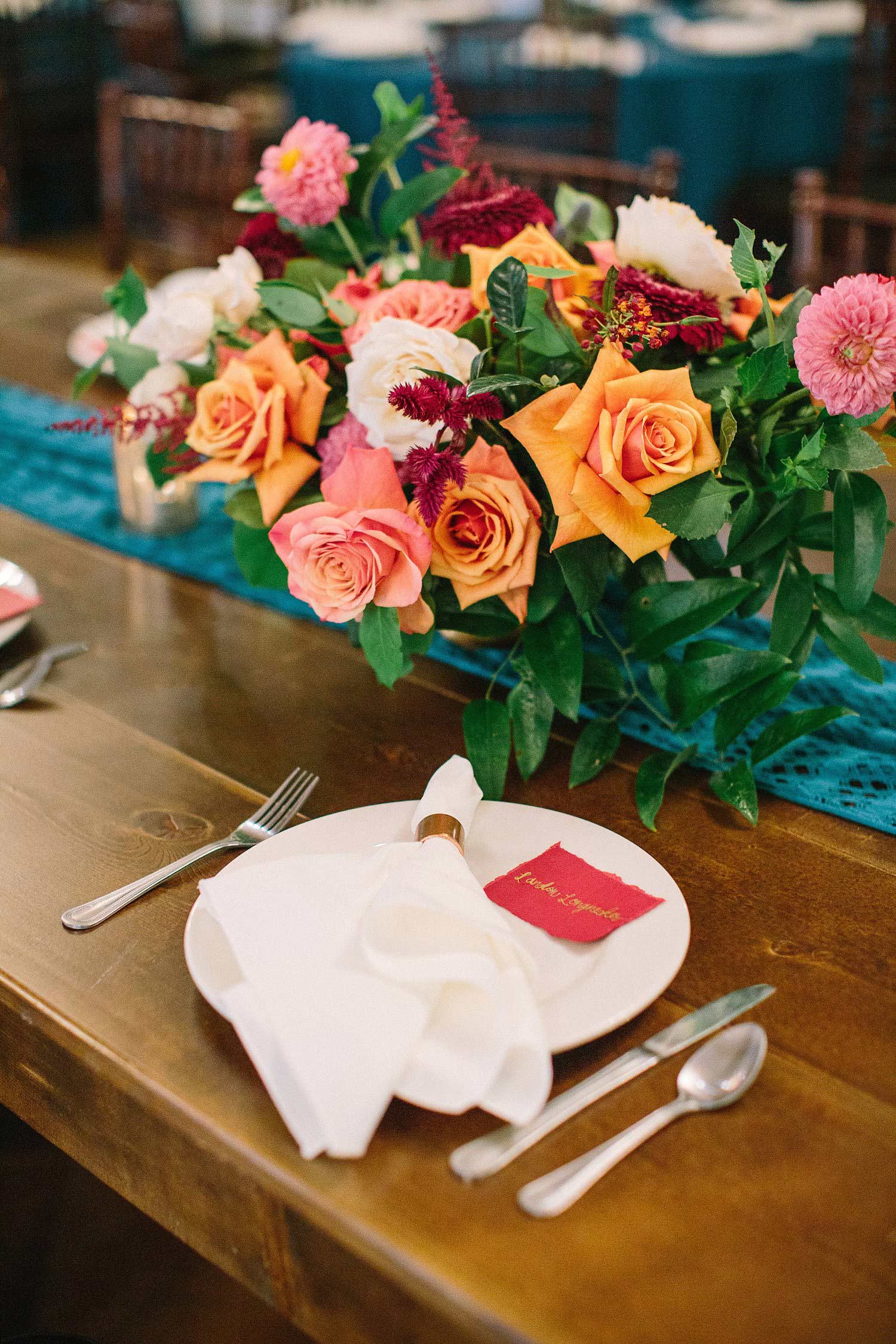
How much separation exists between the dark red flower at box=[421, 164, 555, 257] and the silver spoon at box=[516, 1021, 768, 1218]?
56 centimetres

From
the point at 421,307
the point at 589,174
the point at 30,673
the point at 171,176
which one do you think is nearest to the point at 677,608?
the point at 421,307

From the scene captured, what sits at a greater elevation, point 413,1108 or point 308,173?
point 308,173

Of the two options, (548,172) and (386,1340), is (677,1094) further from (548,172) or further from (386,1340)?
(548,172)

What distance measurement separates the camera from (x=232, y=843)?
2.30ft

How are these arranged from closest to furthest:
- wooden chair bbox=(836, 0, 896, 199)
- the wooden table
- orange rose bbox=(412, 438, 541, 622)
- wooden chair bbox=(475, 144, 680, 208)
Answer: the wooden table → orange rose bbox=(412, 438, 541, 622) → wooden chair bbox=(475, 144, 680, 208) → wooden chair bbox=(836, 0, 896, 199)

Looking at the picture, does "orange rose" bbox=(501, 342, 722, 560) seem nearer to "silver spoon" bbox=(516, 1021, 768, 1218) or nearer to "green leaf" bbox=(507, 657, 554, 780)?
"green leaf" bbox=(507, 657, 554, 780)

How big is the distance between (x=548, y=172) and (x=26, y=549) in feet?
→ 3.37

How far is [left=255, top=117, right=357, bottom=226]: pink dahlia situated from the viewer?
0.87m

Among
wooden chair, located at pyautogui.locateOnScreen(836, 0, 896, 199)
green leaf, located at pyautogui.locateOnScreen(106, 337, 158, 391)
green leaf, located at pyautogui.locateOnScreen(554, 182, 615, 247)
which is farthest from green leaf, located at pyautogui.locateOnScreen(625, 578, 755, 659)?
wooden chair, located at pyautogui.locateOnScreen(836, 0, 896, 199)

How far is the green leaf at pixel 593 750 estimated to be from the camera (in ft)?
2.53

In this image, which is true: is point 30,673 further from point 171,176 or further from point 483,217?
point 171,176

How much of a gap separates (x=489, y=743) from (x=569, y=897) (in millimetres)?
165

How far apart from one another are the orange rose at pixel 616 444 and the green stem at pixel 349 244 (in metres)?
0.33

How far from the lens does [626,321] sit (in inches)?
26.6
